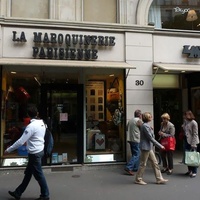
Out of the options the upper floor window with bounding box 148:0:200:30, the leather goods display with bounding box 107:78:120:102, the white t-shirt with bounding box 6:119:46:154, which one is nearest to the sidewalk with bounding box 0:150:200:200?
the white t-shirt with bounding box 6:119:46:154

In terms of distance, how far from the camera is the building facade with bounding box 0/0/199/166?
850cm

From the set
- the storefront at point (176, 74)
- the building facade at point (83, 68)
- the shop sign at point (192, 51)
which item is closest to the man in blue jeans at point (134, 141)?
the building facade at point (83, 68)

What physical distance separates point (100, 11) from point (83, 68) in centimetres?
196

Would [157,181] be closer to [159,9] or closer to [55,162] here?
[55,162]

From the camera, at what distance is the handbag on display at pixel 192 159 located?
301 inches

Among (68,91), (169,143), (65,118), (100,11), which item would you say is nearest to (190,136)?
(169,143)

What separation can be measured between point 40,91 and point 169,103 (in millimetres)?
5559

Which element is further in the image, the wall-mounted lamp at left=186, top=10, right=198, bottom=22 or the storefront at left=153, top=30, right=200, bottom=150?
the wall-mounted lamp at left=186, top=10, right=198, bottom=22

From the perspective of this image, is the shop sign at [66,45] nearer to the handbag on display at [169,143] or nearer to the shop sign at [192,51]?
the shop sign at [192,51]

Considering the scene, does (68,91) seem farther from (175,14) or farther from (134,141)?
(175,14)

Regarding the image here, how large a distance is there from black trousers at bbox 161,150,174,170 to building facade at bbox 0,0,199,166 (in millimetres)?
1254

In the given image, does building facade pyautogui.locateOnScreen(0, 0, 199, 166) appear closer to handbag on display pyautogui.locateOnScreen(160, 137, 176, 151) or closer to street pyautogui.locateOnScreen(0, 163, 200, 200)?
street pyautogui.locateOnScreen(0, 163, 200, 200)

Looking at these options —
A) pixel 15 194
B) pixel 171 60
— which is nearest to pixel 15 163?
pixel 15 194

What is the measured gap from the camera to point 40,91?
877 centimetres
